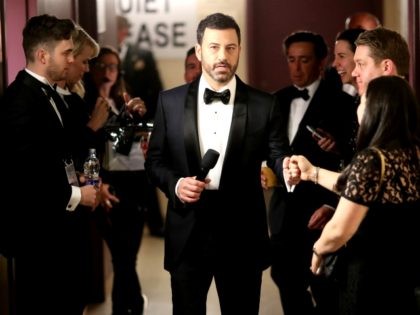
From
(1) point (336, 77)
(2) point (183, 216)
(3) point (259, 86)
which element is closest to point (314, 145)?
(1) point (336, 77)

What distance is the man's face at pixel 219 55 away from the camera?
2955mm

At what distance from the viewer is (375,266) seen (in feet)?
8.00

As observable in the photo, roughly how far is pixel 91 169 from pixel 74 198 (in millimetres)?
321

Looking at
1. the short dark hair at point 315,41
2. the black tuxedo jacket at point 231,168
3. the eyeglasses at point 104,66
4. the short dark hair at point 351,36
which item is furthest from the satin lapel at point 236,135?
the eyeglasses at point 104,66

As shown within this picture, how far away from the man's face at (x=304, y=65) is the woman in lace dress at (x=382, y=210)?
5.09ft

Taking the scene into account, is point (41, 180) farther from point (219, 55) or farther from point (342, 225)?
point (342, 225)

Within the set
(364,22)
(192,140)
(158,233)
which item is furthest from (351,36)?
(158,233)

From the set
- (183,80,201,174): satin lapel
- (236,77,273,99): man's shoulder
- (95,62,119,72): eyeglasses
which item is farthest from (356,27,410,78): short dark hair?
(95,62,119,72): eyeglasses

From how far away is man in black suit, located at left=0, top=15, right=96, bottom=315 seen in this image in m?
2.99

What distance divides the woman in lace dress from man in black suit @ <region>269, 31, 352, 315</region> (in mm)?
1295

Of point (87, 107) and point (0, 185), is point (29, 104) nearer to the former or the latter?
point (0, 185)

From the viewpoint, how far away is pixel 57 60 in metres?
3.19

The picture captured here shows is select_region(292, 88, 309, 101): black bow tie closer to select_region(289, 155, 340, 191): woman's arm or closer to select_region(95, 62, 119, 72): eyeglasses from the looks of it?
select_region(289, 155, 340, 191): woman's arm

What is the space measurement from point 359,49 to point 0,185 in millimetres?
1569
